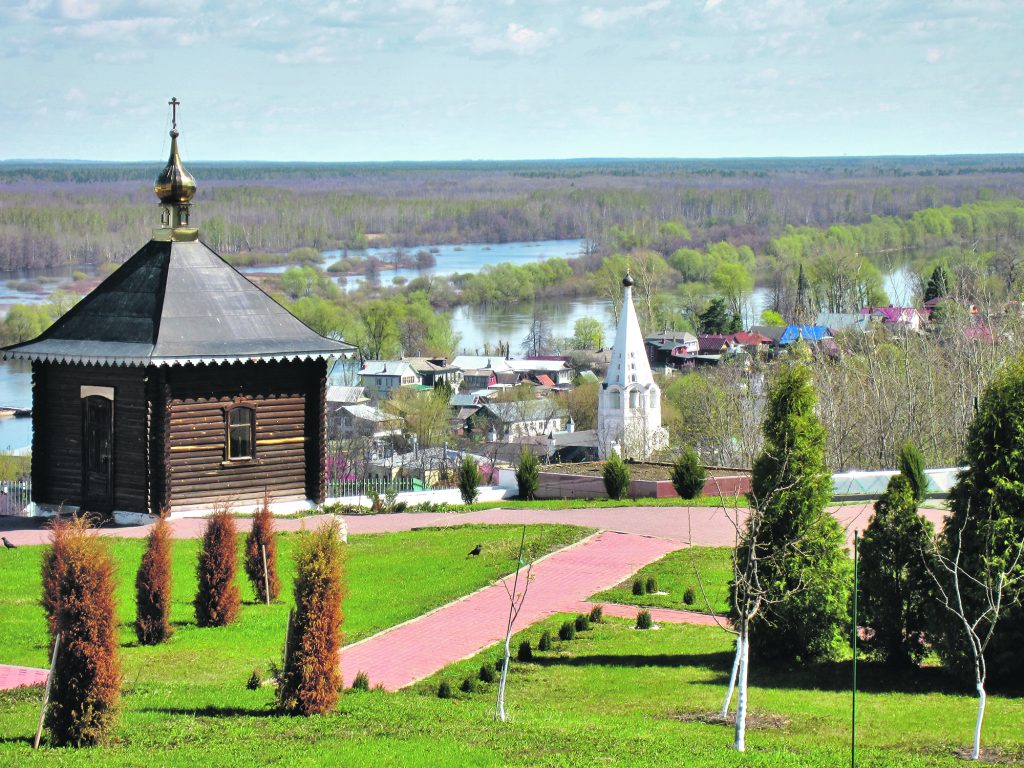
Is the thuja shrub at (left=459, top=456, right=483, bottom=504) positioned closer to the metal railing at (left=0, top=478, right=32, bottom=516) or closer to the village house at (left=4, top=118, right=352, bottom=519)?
the village house at (left=4, top=118, right=352, bottom=519)

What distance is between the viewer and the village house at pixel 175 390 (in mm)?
19469

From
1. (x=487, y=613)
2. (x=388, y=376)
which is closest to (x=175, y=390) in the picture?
(x=487, y=613)

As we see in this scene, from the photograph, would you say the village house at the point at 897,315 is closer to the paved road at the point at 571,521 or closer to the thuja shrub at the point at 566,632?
the paved road at the point at 571,521

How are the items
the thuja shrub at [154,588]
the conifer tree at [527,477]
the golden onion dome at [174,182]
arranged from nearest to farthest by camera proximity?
the thuja shrub at [154,588] → the golden onion dome at [174,182] → the conifer tree at [527,477]

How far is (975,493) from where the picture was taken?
1227 cm

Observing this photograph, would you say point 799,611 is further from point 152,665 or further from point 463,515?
point 463,515

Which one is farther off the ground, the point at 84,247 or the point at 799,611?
the point at 84,247

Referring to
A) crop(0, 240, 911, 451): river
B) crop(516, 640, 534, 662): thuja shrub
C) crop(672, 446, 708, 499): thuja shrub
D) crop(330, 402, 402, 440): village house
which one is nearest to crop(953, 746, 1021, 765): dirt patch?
crop(516, 640, 534, 662): thuja shrub

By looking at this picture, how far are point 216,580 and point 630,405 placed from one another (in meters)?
24.3

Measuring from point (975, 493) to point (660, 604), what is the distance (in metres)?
4.35

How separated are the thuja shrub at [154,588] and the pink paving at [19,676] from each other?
1.10m

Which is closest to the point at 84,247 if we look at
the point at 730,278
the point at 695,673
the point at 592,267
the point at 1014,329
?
the point at 592,267

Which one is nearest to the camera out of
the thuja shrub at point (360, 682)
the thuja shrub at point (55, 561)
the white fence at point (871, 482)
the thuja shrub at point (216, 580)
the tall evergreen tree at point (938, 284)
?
the thuja shrub at point (55, 561)

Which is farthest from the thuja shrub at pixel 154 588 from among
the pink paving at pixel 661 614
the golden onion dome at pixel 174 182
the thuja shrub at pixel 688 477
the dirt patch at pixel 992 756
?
the thuja shrub at pixel 688 477
